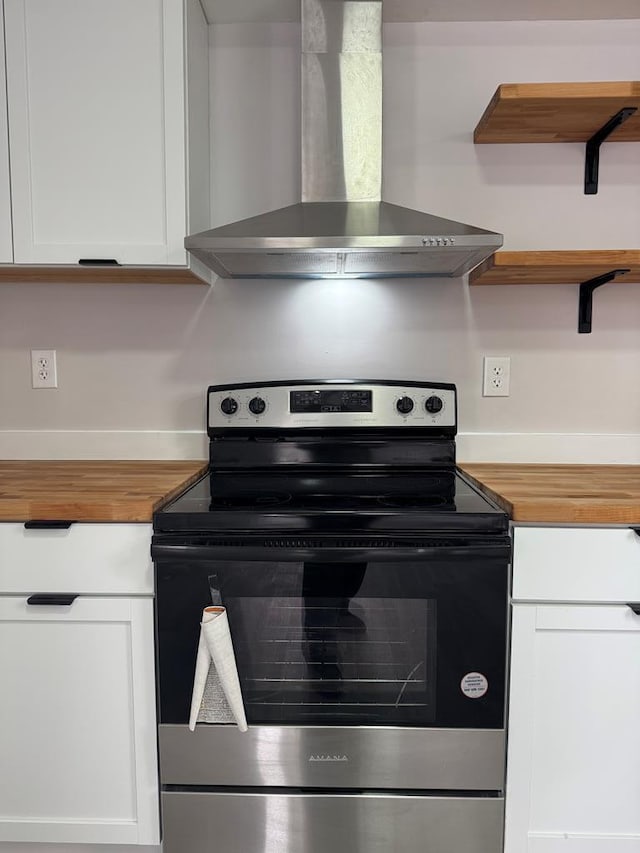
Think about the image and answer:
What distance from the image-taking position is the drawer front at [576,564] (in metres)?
1.29

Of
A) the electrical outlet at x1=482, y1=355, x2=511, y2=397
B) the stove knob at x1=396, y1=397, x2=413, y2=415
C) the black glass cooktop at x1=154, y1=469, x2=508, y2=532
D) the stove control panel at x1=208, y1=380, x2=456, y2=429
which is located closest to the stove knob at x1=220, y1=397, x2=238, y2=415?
the stove control panel at x1=208, y1=380, x2=456, y2=429

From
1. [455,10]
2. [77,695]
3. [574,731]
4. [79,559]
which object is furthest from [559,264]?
[77,695]

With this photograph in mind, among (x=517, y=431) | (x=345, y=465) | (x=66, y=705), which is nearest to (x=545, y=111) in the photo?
(x=517, y=431)

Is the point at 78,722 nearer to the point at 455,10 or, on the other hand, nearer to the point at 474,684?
the point at 474,684

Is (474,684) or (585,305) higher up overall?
(585,305)

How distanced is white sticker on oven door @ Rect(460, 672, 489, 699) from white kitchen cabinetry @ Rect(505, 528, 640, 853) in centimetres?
7

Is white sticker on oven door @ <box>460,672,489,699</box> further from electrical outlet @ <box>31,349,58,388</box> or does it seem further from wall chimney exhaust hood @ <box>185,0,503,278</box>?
electrical outlet @ <box>31,349,58,388</box>

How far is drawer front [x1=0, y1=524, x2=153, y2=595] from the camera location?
4.33 ft

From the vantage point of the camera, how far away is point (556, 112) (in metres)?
1.60

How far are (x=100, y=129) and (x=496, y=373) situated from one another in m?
1.25

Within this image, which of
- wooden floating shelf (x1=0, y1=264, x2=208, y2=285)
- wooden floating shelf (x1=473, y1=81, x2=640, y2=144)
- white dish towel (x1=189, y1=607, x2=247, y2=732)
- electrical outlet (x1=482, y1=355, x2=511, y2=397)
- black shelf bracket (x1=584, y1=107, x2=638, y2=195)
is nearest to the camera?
white dish towel (x1=189, y1=607, x2=247, y2=732)

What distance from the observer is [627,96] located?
58.5 inches

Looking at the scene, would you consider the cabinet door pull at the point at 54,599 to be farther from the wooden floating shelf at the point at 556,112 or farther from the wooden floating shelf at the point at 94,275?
the wooden floating shelf at the point at 556,112

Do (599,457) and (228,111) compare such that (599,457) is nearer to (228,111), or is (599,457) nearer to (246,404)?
(246,404)
